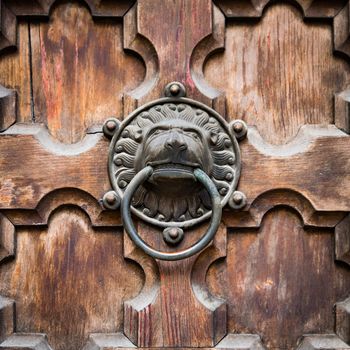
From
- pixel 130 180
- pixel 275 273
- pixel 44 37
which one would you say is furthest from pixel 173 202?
pixel 44 37

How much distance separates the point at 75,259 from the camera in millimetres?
1259

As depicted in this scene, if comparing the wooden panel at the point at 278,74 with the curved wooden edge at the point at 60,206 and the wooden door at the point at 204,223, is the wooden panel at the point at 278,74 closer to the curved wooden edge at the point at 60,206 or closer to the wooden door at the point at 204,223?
the wooden door at the point at 204,223

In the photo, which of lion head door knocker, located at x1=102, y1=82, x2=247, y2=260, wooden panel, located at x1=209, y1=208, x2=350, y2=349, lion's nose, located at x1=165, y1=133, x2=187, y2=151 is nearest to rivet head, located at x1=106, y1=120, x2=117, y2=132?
lion head door knocker, located at x1=102, y1=82, x2=247, y2=260

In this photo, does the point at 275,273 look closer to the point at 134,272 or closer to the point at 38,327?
the point at 134,272

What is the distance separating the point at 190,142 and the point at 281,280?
225 mm

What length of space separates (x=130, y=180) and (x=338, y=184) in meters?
0.27

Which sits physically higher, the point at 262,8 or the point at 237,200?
the point at 262,8

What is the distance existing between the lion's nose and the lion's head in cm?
4

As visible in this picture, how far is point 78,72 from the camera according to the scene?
1.29 metres

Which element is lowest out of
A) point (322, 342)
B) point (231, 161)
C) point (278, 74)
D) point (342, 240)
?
point (322, 342)

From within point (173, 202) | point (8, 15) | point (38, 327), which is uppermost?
point (8, 15)

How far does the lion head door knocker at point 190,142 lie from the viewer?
4.01 ft

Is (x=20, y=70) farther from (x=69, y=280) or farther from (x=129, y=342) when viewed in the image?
(x=129, y=342)

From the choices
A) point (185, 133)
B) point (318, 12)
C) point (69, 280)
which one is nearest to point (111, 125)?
point (185, 133)
